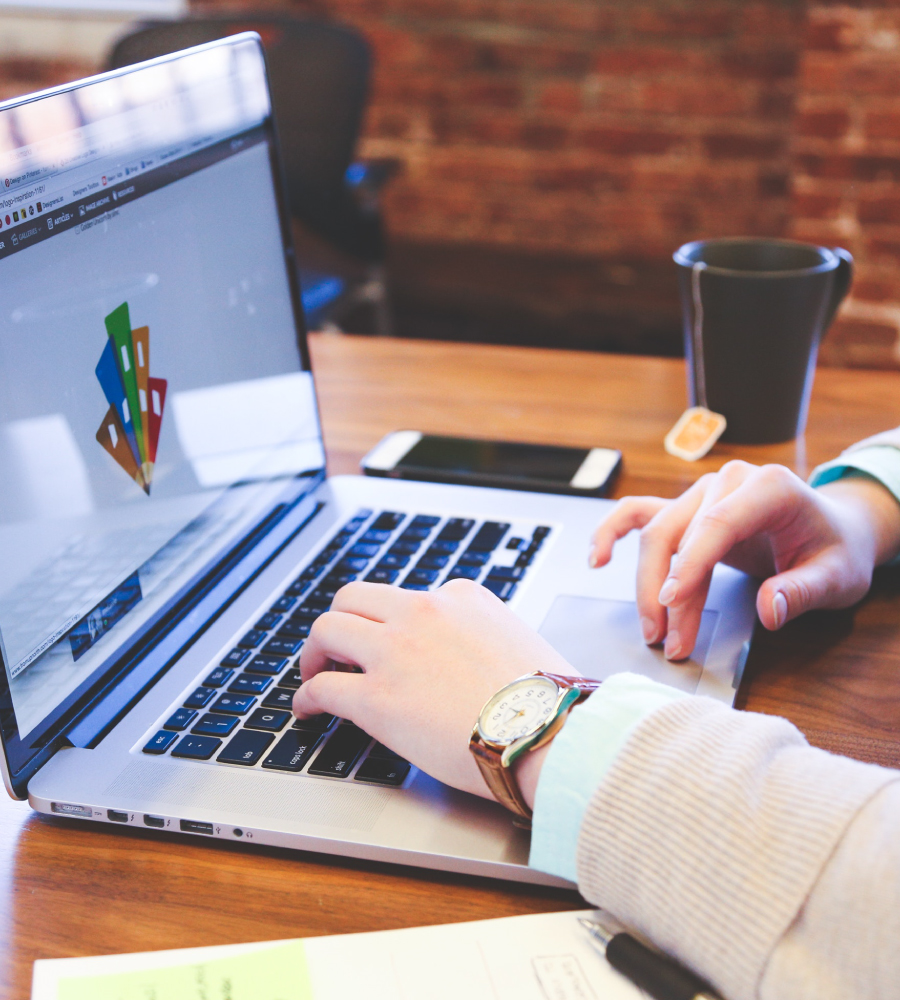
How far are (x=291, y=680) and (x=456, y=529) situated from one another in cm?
20

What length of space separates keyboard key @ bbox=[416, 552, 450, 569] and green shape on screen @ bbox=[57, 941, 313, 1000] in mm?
297

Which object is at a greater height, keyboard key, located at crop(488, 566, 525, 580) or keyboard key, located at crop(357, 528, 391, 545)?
keyboard key, located at crop(357, 528, 391, 545)

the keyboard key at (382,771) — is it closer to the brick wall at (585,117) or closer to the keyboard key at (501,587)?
the keyboard key at (501,587)

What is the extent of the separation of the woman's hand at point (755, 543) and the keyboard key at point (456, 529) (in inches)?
4.1

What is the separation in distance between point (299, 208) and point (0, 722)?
1.64 meters

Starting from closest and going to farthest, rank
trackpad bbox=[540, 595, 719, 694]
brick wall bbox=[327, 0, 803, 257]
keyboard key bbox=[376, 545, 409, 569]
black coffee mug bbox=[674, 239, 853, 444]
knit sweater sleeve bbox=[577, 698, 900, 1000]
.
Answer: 1. knit sweater sleeve bbox=[577, 698, 900, 1000]
2. trackpad bbox=[540, 595, 719, 694]
3. keyboard key bbox=[376, 545, 409, 569]
4. black coffee mug bbox=[674, 239, 853, 444]
5. brick wall bbox=[327, 0, 803, 257]

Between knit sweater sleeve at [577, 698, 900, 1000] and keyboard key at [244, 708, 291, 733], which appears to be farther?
keyboard key at [244, 708, 291, 733]

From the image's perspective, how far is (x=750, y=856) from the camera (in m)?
0.40

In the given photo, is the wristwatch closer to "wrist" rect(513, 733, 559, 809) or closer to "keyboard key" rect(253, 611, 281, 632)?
"wrist" rect(513, 733, 559, 809)

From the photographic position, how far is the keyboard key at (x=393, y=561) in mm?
681

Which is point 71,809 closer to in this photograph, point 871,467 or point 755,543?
point 755,543

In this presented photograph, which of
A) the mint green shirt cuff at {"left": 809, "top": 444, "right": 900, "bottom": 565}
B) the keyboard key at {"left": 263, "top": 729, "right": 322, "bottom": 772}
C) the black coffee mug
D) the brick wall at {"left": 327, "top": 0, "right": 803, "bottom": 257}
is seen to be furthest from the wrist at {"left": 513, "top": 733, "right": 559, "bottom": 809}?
the brick wall at {"left": 327, "top": 0, "right": 803, "bottom": 257}

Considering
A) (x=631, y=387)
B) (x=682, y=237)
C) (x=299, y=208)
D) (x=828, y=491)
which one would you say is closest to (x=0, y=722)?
(x=828, y=491)

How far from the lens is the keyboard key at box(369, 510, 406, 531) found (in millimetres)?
736
